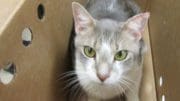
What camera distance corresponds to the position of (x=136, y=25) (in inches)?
36.8

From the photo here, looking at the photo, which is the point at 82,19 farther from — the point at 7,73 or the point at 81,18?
the point at 7,73

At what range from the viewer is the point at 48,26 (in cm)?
89

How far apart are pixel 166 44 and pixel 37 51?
1.42ft

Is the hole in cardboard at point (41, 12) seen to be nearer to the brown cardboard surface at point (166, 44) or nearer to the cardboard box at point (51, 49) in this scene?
the cardboard box at point (51, 49)

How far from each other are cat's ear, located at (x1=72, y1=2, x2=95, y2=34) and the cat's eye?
0.18 feet

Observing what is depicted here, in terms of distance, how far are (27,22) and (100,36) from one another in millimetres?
249

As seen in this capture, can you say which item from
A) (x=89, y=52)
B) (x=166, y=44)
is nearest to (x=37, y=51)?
(x=89, y=52)

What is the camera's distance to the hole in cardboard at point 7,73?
0.69 m

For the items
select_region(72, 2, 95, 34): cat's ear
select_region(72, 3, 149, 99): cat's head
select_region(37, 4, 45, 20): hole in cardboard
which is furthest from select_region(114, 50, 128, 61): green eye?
select_region(37, 4, 45, 20): hole in cardboard

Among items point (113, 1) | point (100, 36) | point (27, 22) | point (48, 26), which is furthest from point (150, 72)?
point (27, 22)

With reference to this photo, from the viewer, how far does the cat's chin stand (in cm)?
101

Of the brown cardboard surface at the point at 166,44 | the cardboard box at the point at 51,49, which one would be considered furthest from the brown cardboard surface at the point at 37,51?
the brown cardboard surface at the point at 166,44

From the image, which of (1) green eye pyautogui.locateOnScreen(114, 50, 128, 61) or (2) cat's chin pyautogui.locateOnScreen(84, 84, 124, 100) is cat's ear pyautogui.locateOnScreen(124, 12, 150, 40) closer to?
(1) green eye pyautogui.locateOnScreen(114, 50, 128, 61)

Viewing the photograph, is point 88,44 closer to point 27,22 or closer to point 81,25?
point 81,25
